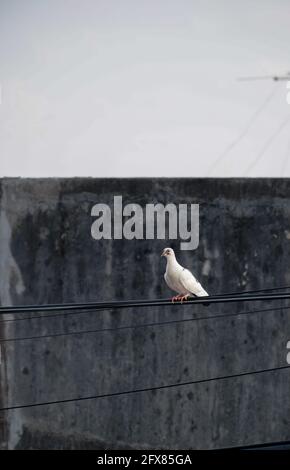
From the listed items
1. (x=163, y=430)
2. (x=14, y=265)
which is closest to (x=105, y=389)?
(x=163, y=430)

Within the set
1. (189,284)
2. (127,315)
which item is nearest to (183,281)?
(189,284)

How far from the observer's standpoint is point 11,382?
1656 centimetres

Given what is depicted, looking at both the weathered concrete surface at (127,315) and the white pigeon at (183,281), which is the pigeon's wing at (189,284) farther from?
the weathered concrete surface at (127,315)

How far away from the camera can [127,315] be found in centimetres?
1645

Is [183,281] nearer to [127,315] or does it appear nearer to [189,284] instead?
[189,284]

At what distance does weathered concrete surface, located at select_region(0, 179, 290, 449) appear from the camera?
648 inches

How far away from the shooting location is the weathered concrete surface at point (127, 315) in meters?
16.5

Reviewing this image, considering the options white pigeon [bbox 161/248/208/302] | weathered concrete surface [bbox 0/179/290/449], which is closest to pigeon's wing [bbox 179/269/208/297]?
white pigeon [bbox 161/248/208/302]

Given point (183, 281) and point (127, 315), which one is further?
point (127, 315)

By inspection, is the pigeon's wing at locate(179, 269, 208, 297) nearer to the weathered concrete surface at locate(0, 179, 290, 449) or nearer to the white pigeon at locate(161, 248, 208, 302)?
the white pigeon at locate(161, 248, 208, 302)

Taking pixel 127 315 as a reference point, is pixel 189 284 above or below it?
below
